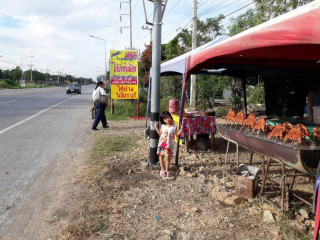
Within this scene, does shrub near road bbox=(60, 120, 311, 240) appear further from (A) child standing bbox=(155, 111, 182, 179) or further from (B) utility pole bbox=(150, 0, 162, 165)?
(B) utility pole bbox=(150, 0, 162, 165)

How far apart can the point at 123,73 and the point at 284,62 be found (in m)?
7.01

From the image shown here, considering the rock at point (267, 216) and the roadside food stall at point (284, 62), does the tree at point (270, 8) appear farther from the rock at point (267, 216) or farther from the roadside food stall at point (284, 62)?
the rock at point (267, 216)

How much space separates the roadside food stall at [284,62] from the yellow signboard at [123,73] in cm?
448

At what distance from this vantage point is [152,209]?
3527 mm

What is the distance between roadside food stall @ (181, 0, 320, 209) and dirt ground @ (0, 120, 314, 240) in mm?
551

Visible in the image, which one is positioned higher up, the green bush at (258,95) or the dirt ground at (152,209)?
the green bush at (258,95)

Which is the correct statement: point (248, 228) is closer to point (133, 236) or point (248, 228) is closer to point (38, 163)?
point (133, 236)

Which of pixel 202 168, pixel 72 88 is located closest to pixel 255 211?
pixel 202 168

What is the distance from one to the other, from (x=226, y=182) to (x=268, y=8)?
11646 mm

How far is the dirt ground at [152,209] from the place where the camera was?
297 centimetres

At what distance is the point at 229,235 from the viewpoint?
2.91 m

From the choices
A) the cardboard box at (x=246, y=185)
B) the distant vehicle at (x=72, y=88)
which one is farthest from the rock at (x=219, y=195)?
the distant vehicle at (x=72, y=88)

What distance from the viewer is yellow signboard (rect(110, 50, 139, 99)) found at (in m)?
11.4

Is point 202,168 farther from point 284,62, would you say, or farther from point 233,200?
point 284,62
